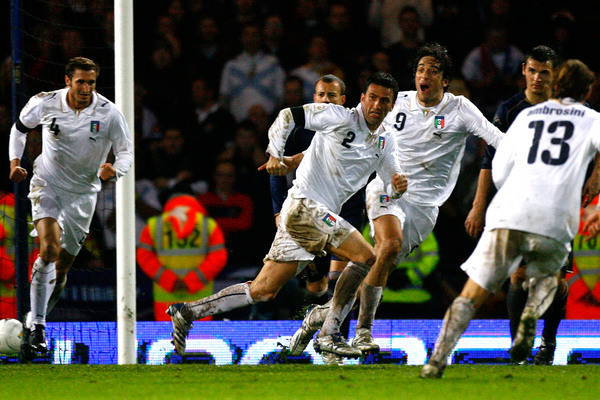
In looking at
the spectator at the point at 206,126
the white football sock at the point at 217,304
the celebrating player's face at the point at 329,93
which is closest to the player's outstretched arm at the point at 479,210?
the celebrating player's face at the point at 329,93

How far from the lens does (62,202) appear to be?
23.5 feet

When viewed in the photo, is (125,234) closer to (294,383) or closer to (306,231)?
(306,231)

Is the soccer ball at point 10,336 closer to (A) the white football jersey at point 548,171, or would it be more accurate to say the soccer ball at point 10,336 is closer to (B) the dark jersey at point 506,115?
(B) the dark jersey at point 506,115

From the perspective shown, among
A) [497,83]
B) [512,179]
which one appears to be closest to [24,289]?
[512,179]

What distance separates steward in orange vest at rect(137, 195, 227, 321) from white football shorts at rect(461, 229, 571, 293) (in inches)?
164

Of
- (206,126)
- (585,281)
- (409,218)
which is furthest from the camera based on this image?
(206,126)

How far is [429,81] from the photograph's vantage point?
6.74 meters

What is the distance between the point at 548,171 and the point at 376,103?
1737mm

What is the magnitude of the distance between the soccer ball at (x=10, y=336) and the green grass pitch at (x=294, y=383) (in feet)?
2.71

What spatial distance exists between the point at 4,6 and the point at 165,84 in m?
1.98

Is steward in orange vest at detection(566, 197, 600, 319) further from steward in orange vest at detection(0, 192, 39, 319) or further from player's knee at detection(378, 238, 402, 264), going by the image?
steward in orange vest at detection(0, 192, 39, 319)

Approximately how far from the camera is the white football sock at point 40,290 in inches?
271

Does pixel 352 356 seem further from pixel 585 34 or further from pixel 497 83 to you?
pixel 585 34

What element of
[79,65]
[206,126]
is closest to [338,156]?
[79,65]
